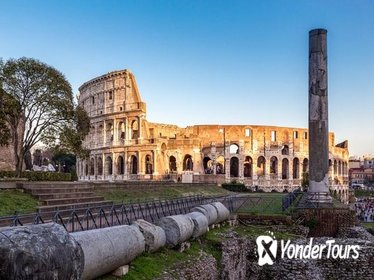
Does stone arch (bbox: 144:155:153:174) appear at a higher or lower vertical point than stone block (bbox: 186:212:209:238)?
higher

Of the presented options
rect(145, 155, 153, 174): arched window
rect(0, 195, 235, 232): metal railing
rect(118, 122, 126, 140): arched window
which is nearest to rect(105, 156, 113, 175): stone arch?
rect(118, 122, 126, 140): arched window

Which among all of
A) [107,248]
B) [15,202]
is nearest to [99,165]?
[15,202]

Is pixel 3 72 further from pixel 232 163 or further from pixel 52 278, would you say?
pixel 232 163

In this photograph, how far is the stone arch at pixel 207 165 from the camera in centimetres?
6478

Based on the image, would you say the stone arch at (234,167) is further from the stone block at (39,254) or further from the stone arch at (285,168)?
the stone block at (39,254)

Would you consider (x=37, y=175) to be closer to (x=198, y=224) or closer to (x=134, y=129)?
(x=198, y=224)

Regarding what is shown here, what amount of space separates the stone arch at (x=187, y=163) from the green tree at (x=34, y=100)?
36780 millimetres

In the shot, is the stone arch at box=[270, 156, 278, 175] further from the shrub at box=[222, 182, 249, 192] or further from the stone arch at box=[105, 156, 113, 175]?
the stone arch at box=[105, 156, 113, 175]

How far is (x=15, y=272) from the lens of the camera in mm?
5320

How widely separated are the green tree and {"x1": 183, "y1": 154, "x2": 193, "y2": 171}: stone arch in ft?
121

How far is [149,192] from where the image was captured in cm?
3016

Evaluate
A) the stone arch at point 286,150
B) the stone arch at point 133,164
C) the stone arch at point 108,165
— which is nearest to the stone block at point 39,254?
the stone arch at point 133,164

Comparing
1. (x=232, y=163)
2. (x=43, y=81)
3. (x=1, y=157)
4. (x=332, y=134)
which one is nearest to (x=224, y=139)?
(x=232, y=163)

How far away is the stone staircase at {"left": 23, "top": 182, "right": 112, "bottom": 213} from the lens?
663 inches
